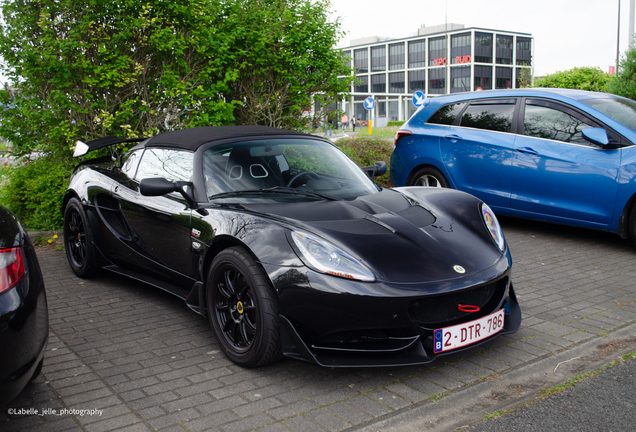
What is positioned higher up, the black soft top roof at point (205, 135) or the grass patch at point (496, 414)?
the black soft top roof at point (205, 135)

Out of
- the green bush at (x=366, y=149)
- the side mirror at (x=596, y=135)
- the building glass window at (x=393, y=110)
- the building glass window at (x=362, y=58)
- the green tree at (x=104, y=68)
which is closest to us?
the side mirror at (x=596, y=135)

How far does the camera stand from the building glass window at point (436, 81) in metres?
87.1

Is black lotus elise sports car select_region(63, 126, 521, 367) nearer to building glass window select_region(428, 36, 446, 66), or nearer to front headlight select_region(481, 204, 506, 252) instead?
front headlight select_region(481, 204, 506, 252)

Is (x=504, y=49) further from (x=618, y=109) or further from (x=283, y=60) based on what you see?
(x=618, y=109)

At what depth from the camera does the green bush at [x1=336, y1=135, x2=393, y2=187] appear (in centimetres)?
1091

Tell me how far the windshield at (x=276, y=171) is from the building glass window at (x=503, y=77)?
8887cm

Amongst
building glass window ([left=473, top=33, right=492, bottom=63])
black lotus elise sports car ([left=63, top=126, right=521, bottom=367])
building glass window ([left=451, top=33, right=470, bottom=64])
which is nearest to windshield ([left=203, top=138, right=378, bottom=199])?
black lotus elise sports car ([left=63, top=126, right=521, bottom=367])

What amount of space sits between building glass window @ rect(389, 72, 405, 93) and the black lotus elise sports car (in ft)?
301

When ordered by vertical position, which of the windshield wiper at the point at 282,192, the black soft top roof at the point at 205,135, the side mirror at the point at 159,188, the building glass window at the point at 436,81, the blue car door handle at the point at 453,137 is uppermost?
the building glass window at the point at 436,81

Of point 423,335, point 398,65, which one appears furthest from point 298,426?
point 398,65

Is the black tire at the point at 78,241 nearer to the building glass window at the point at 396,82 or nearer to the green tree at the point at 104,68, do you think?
the green tree at the point at 104,68

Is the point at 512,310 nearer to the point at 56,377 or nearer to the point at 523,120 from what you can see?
the point at 56,377

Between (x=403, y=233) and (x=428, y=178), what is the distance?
4666 mm

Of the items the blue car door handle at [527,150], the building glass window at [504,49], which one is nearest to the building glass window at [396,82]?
the building glass window at [504,49]
